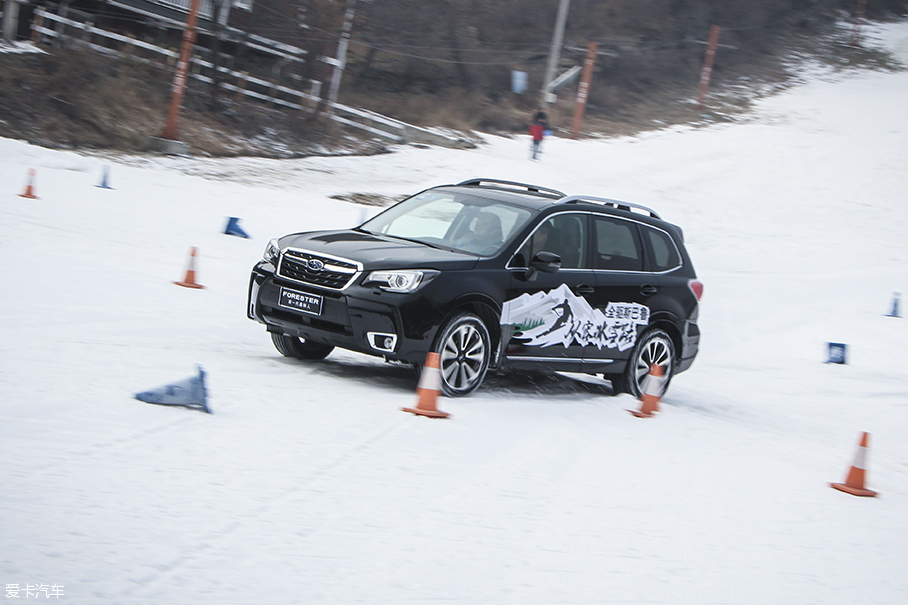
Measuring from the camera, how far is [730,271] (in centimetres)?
2358

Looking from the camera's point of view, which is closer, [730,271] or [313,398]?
[313,398]

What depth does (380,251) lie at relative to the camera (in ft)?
27.7

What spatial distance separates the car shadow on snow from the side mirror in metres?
1.15

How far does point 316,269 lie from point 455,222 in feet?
4.92

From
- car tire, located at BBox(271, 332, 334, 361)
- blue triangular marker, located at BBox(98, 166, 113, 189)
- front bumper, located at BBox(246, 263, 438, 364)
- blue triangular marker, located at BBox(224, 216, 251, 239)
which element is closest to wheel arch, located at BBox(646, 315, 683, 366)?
front bumper, located at BBox(246, 263, 438, 364)

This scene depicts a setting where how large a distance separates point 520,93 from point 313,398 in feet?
132

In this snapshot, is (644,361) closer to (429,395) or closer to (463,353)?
(463,353)

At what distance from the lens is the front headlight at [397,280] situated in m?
Result: 8.02

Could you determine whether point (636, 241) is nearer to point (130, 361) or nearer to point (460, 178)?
point (130, 361)

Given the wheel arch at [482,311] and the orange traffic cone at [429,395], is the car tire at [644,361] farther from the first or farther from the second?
the orange traffic cone at [429,395]

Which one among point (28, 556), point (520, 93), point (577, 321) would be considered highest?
point (520, 93)

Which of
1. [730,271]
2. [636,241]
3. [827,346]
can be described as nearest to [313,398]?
[636,241]

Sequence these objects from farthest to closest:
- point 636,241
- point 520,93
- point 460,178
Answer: point 520,93, point 460,178, point 636,241

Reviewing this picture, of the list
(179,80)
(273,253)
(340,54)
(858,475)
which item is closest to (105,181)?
(179,80)
